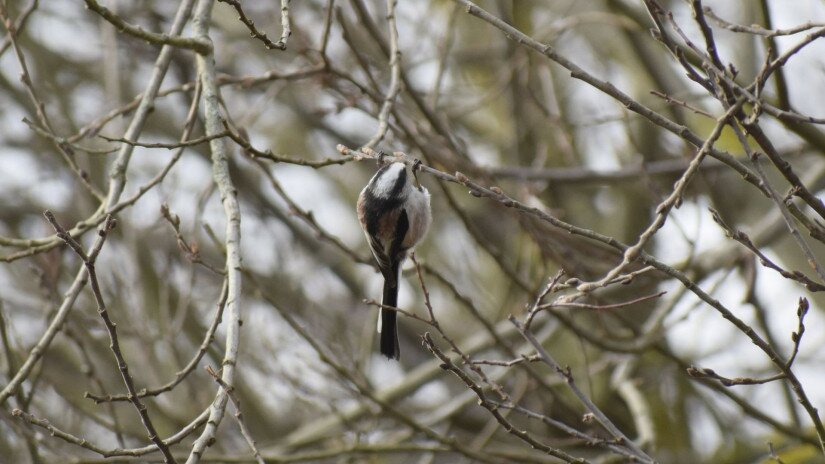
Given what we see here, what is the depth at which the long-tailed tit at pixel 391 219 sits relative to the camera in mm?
3344

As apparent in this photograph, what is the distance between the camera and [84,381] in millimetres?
6801

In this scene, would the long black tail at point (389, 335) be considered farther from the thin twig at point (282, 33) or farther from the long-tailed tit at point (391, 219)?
the thin twig at point (282, 33)

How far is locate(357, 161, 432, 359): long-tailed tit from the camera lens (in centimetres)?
334

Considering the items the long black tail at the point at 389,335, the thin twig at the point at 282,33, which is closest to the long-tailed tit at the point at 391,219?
the long black tail at the point at 389,335

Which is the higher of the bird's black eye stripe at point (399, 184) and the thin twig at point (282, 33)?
the bird's black eye stripe at point (399, 184)

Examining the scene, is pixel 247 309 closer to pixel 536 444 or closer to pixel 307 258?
pixel 307 258

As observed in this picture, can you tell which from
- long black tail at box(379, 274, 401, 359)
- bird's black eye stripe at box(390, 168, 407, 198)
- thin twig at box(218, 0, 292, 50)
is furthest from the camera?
long black tail at box(379, 274, 401, 359)

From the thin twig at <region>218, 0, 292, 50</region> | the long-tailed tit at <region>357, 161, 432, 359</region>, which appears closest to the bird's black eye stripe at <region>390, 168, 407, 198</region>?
the long-tailed tit at <region>357, 161, 432, 359</region>

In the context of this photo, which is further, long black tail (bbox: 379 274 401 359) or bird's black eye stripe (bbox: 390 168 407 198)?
long black tail (bbox: 379 274 401 359)

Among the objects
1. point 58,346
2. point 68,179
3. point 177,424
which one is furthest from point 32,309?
point 177,424

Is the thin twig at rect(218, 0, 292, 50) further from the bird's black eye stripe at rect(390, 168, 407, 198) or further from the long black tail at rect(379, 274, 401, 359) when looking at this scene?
the long black tail at rect(379, 274, 401, 359)

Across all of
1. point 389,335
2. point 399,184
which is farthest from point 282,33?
point 389,335

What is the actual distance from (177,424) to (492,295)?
9.96 ft

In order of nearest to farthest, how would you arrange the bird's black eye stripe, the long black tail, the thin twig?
the thin twig, the bird's black eye stripe, the long black tail
